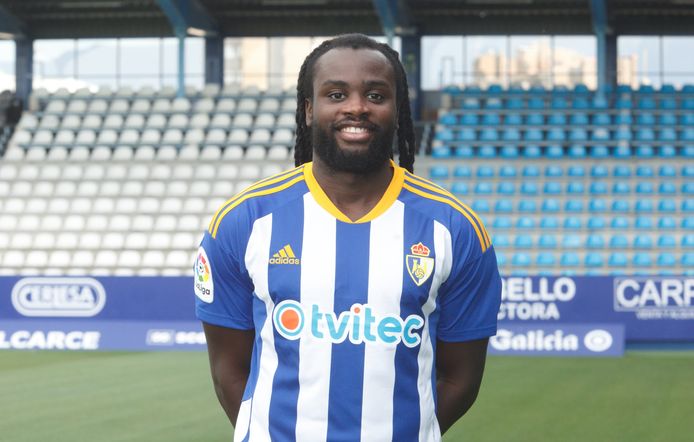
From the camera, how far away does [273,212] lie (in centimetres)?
273

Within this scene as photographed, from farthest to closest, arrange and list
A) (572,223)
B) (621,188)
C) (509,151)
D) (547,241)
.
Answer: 1. (509,151)
2. (621,188)
3. (572,223)
4. (547,241)

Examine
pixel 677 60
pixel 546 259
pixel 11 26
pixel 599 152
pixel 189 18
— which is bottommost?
pixel 546 259

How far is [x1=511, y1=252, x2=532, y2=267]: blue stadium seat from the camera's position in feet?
67.7

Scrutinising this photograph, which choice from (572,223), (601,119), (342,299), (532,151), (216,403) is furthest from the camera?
(601,119)

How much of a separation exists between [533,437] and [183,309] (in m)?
9.10

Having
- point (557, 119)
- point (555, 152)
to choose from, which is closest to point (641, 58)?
point (557, 119)

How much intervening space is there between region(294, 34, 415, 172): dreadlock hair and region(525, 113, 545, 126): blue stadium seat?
2151 centimetres

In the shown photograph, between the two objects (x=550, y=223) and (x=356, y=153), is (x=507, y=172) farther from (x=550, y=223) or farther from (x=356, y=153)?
(x=356, y=153)

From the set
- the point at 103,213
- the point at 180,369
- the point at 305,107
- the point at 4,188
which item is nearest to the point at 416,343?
the point at 305,107

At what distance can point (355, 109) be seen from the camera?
2.63 m

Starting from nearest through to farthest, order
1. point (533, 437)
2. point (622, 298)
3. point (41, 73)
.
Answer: point (533, 437) < point (622, 298) < point (41, 73)

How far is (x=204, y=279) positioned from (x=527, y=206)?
19.9 meters

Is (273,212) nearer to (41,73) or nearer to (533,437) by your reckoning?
(533,437)

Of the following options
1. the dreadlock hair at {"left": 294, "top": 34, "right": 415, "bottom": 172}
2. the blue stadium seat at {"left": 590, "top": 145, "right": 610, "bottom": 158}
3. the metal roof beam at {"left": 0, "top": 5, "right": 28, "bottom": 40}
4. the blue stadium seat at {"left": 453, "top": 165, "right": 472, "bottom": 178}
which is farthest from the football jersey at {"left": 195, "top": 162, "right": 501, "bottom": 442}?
the metal roof beam at {"left": 0, "top": 5, "right": 28, "bottom": 40}
